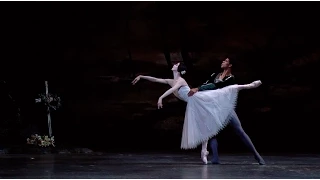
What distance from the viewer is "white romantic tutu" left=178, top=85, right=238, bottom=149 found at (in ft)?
22.9

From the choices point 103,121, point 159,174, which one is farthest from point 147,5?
point 159,174

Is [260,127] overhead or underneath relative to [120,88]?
underneath

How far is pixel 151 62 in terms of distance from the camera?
12.7 meters

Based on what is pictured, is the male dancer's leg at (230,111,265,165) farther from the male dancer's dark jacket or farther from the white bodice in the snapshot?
the white bodice

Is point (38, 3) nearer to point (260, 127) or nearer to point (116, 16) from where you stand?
point (116, 16)

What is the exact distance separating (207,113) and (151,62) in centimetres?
568

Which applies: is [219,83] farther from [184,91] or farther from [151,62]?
[151,62]

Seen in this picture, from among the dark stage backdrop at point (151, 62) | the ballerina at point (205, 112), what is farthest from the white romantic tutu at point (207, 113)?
the dark stage backdrop at point (151, 62)

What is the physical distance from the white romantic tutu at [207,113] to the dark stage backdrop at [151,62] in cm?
529

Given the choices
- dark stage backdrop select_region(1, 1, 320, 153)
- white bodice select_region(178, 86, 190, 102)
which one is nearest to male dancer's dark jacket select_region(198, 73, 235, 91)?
white bodice select_region(178, 86, 190, 102)

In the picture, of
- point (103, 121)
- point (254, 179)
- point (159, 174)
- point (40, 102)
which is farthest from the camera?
point (103, 121)

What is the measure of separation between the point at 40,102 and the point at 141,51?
8.04 feet

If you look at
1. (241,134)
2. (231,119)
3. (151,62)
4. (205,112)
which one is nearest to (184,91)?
(205,112)

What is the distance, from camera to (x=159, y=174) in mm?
5344
